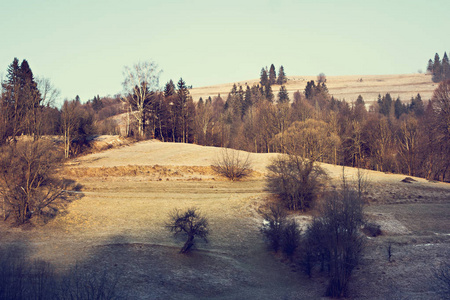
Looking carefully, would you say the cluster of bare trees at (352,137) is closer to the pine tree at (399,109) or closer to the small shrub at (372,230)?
the small shrub at (372,230)

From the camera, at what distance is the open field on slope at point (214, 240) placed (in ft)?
66.8

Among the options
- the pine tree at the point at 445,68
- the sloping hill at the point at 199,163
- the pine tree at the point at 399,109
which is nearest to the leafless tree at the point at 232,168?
the sloping hill at the point at 199,163

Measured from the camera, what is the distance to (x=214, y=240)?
91.9 feet

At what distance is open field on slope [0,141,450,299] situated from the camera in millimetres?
20375

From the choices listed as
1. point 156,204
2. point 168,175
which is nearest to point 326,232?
point 156,204

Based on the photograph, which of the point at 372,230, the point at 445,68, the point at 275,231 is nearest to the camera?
the point at 275,231

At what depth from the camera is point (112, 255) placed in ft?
74.0

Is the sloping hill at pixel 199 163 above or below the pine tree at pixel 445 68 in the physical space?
below

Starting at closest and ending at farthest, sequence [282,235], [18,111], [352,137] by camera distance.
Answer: [282,235] < [18,111] < [352,137]

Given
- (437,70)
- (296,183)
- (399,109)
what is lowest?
(296,183)

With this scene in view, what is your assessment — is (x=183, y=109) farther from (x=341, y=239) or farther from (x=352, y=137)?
(x=341, y=239)

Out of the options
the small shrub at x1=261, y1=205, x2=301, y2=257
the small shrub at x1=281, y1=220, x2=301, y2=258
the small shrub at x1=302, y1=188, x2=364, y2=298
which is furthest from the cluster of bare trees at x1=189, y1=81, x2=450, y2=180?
the small shrub at x1=302, y1=188, x2=364, y2=298

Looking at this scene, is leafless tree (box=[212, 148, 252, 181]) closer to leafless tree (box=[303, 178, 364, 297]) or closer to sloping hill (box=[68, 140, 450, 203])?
sloping hill (box=[68, 140, 450, 203])

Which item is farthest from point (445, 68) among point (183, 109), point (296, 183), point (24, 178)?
point (24, 178)
